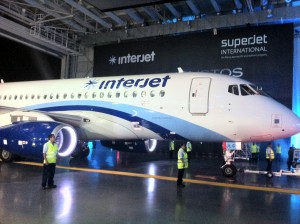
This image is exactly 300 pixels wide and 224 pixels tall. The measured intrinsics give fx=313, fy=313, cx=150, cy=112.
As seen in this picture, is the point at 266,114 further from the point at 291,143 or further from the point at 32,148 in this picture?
the point at 291,143

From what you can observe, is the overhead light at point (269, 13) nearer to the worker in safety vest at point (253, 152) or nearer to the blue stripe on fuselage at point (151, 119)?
the worker in safety vest at point (253, 152)

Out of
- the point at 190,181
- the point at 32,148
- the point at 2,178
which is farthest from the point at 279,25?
the point at 2,178

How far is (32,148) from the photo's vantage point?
32.9ft

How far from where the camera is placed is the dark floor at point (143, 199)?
17.8ft

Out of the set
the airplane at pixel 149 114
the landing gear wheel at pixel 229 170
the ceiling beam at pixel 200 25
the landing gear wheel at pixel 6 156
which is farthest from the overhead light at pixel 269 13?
the landing gear wheel at pixel 6 156

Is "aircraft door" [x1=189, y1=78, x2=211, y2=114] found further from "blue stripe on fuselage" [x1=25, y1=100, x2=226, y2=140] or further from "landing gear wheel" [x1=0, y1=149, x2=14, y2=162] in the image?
"landing gear wheel" [x1=0, y1=149, x2=14, y2=162]

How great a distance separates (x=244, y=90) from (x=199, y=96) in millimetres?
1454

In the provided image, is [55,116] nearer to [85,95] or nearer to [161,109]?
[85,95]

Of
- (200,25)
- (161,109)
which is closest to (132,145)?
(161,109)

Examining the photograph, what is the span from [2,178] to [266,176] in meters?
8.44

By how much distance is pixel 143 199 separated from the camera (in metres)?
6.80

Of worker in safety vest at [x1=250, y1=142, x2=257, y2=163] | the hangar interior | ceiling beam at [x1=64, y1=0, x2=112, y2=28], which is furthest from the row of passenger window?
worker in safety vest at [x1=250, y1=142, x2=257, y2=163]

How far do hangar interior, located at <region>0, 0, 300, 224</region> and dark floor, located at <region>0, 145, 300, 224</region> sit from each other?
2cm

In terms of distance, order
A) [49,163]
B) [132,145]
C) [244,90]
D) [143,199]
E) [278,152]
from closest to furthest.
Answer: [143,199]
[49,163]
[244,90]
[132,145]
[278,152]
